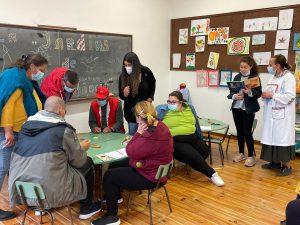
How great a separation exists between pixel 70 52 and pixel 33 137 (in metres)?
2.43

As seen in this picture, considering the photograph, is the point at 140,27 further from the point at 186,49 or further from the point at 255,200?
the point at 255,200

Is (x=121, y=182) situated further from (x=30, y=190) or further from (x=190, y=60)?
(x=190, y=60)

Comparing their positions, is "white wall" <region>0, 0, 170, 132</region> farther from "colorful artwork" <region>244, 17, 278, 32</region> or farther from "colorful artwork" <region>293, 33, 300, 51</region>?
"colorful artwork" <region>293, 33, 300, 51</region>

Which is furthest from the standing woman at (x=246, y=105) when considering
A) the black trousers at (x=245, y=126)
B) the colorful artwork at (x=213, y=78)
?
the colorful artwork at (x=213, y=78)

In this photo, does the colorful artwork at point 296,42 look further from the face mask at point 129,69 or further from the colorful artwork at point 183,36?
the face mask at point 129,69

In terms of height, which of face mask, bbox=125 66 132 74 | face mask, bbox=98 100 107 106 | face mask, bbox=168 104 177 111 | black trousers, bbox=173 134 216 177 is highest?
face mask, bbox=125 66 132 74

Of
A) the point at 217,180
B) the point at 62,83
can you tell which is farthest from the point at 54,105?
the point at 217,180

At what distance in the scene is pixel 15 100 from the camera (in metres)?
2.47

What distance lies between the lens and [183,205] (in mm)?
2943

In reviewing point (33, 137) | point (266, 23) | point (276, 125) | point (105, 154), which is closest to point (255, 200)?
point (276, 125)

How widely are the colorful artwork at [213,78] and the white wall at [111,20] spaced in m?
1.00

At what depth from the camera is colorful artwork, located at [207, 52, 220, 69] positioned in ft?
17.4

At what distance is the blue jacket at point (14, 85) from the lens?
7.92 ft

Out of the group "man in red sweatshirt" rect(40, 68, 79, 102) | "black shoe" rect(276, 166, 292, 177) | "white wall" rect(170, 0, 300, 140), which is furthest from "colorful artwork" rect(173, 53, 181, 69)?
"man in red sweatshirt" rect(40, 68, 79, 102)
